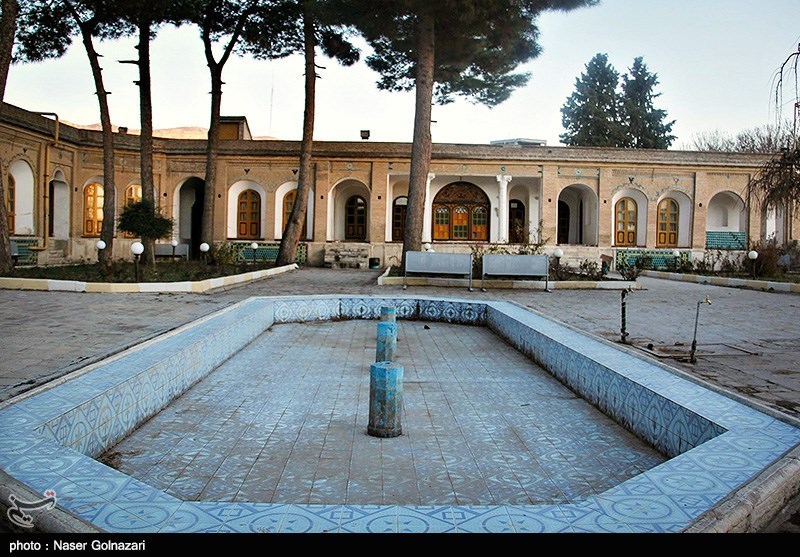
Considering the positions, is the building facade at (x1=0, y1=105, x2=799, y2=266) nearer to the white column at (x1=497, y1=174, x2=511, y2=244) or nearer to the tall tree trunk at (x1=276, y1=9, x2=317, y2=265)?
the white column at (x1=497, y1=174, x2=511, y2=244)

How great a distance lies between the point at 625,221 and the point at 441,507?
25.6m

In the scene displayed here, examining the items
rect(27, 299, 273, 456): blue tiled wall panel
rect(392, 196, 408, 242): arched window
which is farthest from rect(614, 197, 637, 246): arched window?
rect(27, 299, 273, 456): blue tiled wall panel

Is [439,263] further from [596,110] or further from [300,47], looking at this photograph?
[596,110]

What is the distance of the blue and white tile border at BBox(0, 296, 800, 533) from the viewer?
227 centimetres

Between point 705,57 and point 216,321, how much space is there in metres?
8.54

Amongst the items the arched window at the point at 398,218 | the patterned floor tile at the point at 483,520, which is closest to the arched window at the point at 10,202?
the arched window at the point at 398,218

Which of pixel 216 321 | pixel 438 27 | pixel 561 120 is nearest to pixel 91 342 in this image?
pixel 216 321

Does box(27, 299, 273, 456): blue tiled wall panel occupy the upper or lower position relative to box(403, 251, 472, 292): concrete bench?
lower

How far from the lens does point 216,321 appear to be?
7258 millimetres

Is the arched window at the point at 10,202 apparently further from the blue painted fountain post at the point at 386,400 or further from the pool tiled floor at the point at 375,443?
the blue painted fountain post at the point at 386,400

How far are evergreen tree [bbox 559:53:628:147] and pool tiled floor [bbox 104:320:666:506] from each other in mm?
37546

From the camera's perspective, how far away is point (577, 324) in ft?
27.9

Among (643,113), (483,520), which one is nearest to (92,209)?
(483,520)

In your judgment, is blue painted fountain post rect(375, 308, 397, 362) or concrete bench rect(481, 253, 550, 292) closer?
blue painted fountain post rect(375, 308, 397, 362)
